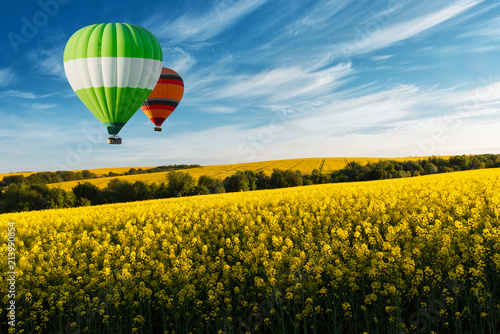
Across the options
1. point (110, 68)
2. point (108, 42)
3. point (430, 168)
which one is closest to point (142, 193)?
point (110, 68)

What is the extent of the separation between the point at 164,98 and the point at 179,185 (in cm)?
2535

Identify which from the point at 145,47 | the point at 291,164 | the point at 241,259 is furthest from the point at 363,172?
the point at 241,259

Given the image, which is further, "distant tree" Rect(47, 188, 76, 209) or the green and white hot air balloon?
"distant tree" Rect(47, 188, 76, 209)

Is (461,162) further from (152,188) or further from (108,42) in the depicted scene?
(108,42)

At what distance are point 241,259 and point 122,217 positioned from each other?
1044 centimetres

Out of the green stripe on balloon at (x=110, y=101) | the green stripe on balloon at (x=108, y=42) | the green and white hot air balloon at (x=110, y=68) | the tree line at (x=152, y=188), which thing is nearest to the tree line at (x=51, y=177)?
the tree line at (x=152, y=188)

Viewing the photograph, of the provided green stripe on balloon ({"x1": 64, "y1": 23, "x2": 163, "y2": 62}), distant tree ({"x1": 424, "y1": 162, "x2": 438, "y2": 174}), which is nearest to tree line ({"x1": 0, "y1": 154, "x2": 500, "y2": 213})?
distant tree ({"x1": 424, "y1": 162, "x2": 438, "y2": 174})

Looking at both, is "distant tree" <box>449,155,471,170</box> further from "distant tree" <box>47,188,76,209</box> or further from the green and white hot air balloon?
"distant tree" <box>47,188,76,209</box>

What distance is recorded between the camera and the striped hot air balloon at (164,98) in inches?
963

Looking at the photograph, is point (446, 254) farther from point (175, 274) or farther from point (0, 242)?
Answer: point (0, 242)

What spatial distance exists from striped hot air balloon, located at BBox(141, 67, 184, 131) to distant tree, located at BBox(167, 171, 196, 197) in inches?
916

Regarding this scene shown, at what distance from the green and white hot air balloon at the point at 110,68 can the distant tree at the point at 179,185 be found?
97.3ft

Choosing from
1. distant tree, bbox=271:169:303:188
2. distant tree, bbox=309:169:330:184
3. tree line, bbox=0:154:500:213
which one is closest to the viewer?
tree line, bbox=0:154:500:213

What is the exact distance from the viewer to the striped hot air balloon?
963 inches
